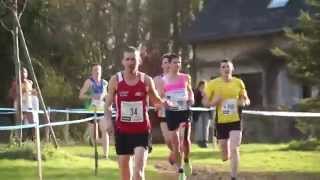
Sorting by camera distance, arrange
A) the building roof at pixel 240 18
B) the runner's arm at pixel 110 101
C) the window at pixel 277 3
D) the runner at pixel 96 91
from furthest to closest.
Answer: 1. the window at pixel 277 3
2. the building roof at pixel 240 18
3. the runner at pixel 96 91
4. the runner's arm at pixel 110 101

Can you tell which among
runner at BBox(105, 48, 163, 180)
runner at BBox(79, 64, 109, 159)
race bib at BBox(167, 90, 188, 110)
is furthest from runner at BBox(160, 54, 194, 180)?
runner at BBox(79, 64, 109, 159)

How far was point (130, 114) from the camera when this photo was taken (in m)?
9.98

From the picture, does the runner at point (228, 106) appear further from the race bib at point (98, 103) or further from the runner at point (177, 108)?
the race bib at point (98, 103)

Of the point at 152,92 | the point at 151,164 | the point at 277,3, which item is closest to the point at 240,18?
the point at 277,3

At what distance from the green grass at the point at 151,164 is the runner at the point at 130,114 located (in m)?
3.53

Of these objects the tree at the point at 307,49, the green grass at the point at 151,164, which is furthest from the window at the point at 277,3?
the green grass at the point at 151,164

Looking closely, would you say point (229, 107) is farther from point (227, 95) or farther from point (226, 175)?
point (226, 175)

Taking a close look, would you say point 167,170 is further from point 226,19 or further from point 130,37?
point 130,37

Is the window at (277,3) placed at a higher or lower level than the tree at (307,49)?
higher

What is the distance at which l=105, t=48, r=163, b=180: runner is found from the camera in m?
9.99

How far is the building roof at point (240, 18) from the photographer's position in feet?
109

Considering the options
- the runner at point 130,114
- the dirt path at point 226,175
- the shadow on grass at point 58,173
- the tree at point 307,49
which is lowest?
the dirt path at point 226,175

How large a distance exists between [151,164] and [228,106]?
4036mm

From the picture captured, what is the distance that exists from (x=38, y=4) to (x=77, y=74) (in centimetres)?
575
